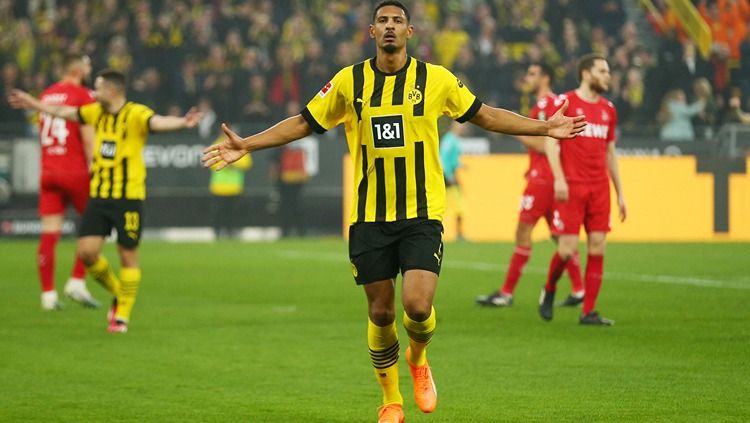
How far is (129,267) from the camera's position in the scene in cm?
1154

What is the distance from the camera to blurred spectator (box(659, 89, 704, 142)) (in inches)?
1016

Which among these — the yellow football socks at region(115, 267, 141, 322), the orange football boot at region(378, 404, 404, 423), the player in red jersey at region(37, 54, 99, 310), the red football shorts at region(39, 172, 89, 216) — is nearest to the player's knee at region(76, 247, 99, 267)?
the yellow football socks at region(115, 267, 141, 322)

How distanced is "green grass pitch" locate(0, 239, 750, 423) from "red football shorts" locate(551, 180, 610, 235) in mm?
841

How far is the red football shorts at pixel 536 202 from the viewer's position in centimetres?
1331

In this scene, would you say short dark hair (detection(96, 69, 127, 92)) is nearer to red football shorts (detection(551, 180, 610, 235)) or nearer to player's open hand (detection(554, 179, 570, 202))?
player's open hand (detection(554, 179, 570, 202))

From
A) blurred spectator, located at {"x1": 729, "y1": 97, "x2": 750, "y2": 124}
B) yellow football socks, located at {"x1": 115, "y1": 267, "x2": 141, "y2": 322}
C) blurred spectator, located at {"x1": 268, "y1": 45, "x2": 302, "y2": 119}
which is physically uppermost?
blurred spectator, located at {"x1": 268, "y1": 45, "x2": 302, "y2": 119}

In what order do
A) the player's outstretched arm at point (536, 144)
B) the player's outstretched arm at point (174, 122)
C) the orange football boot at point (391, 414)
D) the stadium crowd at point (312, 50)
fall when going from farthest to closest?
1. the stadium crowd at point (312, 50)
2. the player's outstretched arm at point (536, 144)
3. the player's outstretched arm at point (174, 122)
4. the orange football boot at point (391, 414)

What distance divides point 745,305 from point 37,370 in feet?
22.1

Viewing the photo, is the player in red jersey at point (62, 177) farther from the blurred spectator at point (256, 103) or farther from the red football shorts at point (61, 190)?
the blurred spectator at point (256, 103)

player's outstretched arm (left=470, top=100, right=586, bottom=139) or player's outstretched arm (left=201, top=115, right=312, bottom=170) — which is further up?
player's outstretched arm (left=470, top=100, right=586, bottom=139)

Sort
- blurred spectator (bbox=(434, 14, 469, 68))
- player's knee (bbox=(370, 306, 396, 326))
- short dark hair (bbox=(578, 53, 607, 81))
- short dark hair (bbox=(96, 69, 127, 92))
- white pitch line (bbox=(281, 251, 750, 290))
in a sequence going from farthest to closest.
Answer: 1. blurred spectator (bbox=(434, 14, 469, 68))
2. white pitch line (bbox=(281, 251, 750, 290))
3. short dark hair (bbox=(578, 53, 607, 81))
4. short dark hair (bbox=(96, 69, 127, 92))
5. player's knee (bbox=(370, 306, 396, 326))

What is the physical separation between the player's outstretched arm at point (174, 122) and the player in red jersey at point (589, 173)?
112 inches

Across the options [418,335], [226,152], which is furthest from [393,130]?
[418,335]

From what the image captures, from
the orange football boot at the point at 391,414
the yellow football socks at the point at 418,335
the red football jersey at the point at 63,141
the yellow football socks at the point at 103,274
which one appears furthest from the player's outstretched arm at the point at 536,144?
the orange football boot at the point at 391,414
